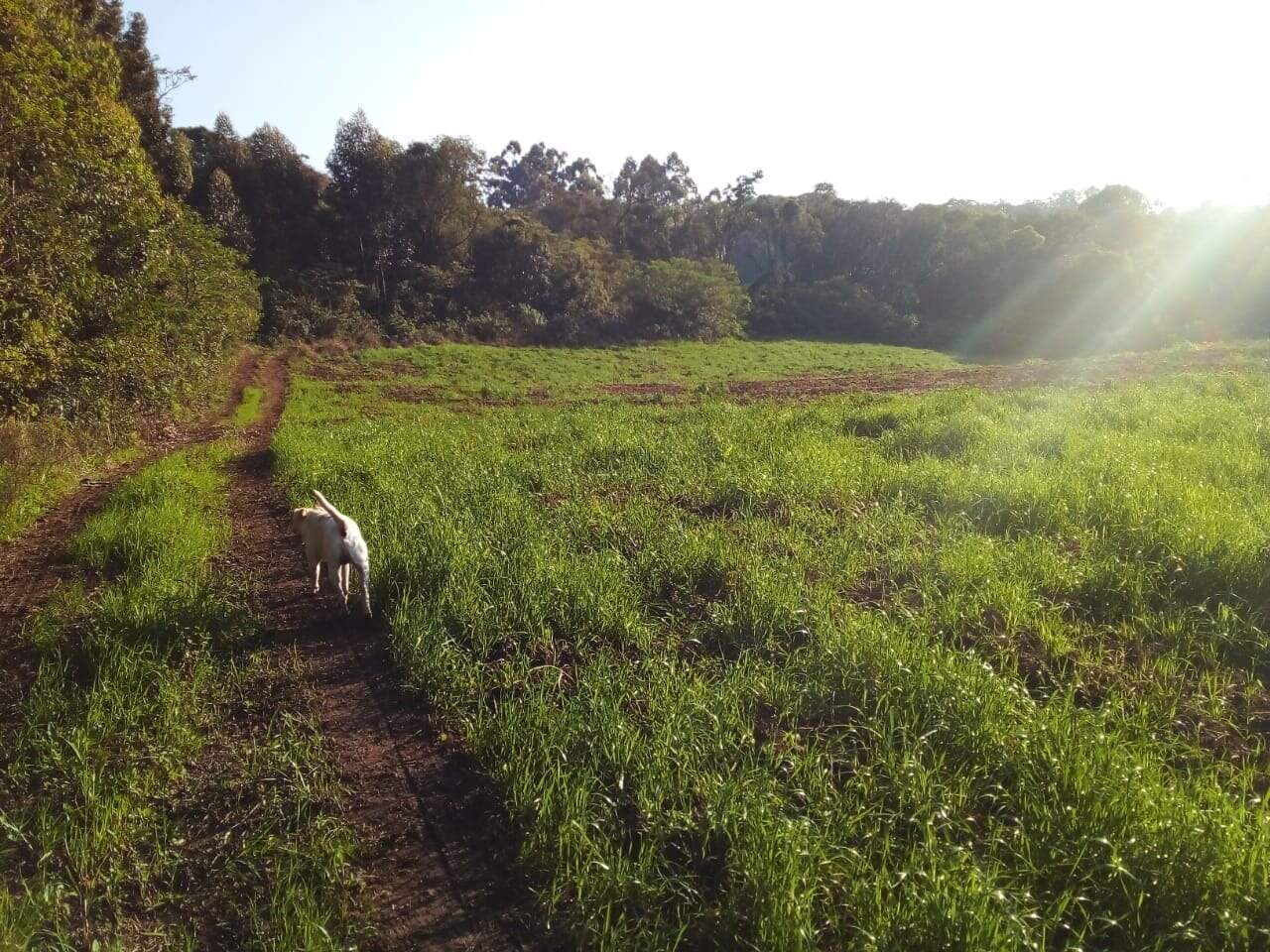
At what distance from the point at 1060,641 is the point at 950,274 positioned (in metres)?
57.0

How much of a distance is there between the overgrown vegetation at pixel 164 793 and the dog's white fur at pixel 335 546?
738mm

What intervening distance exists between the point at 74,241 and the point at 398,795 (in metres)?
9.42

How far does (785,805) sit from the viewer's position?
10.7ft

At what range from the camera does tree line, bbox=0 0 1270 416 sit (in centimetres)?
906

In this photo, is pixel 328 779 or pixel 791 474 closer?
pixel 328 779

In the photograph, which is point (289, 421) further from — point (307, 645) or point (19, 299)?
point (307, 645)

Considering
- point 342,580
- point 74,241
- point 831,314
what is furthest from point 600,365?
point 342,580

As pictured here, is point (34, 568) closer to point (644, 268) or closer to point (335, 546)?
point (335, 546)

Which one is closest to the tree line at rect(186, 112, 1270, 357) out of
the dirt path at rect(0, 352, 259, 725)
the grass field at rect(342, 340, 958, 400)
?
the grass field at rect(342, 340, 958, 400)

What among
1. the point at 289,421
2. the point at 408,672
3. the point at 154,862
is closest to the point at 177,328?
the point at 289,421

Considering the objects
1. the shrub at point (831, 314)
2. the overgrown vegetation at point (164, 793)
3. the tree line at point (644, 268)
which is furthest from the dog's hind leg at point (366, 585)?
the shrub at point (831, 314)

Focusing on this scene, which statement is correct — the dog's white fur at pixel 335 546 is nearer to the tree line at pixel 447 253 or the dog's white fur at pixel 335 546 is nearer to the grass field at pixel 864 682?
the grass field at pixel 864 682

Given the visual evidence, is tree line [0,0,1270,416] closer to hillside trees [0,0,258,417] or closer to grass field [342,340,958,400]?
hillside trees [0,0,258,417]

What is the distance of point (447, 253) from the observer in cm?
4391
